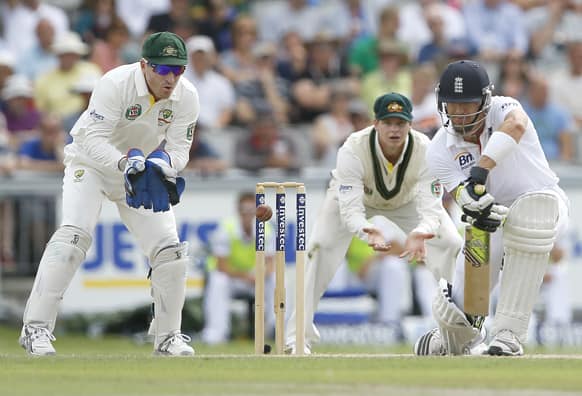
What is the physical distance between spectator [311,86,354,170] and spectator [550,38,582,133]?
7.57 feet

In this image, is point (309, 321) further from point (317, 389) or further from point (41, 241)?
point (41, 241)

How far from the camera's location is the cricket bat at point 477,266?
8219 millimetres

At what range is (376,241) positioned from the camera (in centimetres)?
879

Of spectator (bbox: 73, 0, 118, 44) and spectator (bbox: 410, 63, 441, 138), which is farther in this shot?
spectator (bbox: 73, 0, 118, 44)

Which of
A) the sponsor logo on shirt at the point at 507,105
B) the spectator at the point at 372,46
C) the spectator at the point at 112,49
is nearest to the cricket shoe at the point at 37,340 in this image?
the sponsor logo on shirt at the point at 507,105

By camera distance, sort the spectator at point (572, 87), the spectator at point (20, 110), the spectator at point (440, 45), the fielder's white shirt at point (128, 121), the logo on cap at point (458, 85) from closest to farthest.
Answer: the logo on cap at point (458, 85) → the fielder's white shirt at point (128, 121) → the spectator at point (20, 110) → the spectator at point (572, 87) → the spectator at point (440, 45)

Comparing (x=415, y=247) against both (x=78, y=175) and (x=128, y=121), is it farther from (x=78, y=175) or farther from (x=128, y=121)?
(x=78, y=175)

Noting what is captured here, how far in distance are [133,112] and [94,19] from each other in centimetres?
753

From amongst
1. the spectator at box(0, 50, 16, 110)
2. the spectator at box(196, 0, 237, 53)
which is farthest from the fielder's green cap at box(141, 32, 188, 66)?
the spectator at box(196, 0, 237, 53)

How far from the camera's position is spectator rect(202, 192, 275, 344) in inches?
527

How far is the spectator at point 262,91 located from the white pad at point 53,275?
655 centimetres

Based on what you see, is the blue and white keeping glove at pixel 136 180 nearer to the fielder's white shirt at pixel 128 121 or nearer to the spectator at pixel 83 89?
the fielder's white shirt at pixel 128 121

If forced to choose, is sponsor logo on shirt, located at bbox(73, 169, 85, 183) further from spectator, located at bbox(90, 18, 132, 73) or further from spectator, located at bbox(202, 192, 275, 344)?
spectator, located at bbox(90, 18, 132, 73)

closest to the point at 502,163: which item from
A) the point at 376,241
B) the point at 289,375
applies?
the point at 376,241
